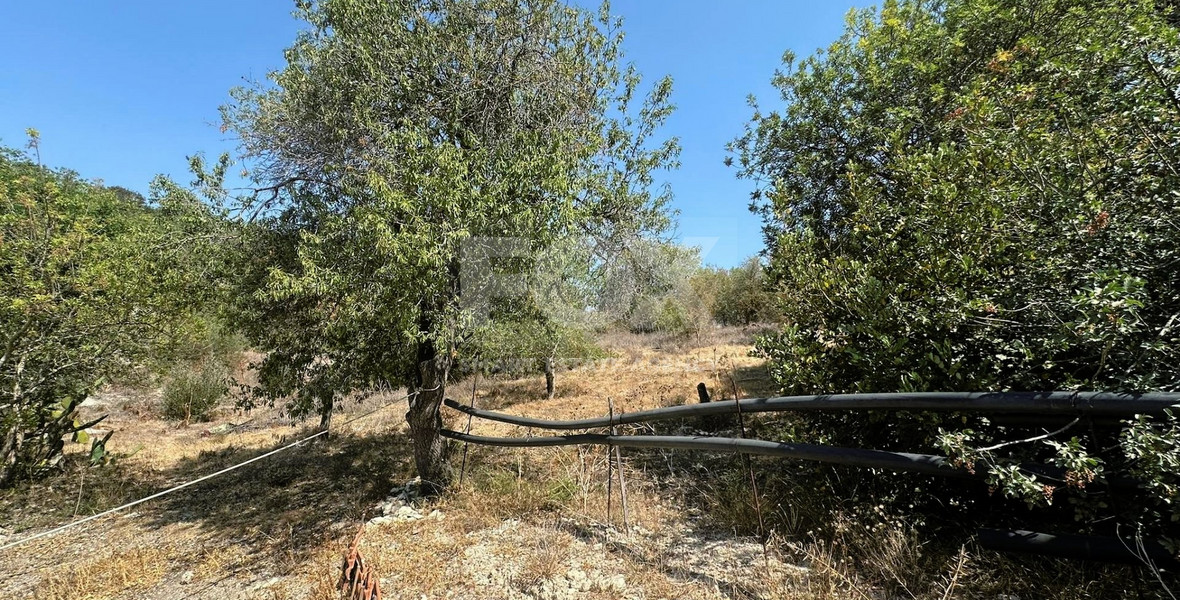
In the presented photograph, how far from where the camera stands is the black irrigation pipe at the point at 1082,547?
6.53 ft

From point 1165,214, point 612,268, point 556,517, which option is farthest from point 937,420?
point 612,268

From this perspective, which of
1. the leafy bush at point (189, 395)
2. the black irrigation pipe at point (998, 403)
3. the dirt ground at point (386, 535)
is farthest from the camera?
the leafy bush at point (189, 395)

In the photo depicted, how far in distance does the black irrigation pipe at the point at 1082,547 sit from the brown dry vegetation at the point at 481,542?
0.60ft

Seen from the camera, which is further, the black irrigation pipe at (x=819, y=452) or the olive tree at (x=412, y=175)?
the olive tree at (x=412, y=175)

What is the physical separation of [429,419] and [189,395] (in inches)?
593

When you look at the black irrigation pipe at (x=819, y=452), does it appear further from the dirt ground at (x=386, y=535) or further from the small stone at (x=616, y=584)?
the small stone at (x=616, y=584)

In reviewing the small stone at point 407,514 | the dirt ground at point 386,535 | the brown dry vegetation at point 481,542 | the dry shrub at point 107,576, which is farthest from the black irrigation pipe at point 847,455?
the dry shrub at point 107,576

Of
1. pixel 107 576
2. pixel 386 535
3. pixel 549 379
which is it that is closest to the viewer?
pixel 107 576

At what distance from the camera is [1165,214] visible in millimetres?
2350

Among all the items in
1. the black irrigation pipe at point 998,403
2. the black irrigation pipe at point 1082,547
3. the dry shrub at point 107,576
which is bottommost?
the dry shrub at point 107,576

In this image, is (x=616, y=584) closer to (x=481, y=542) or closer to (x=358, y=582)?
(x=481, y=542)

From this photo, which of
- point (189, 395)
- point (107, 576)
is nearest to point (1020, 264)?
point (107, 576)

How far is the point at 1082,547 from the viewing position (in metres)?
2.12

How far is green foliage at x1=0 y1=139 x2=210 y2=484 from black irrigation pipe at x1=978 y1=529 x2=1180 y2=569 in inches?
297
